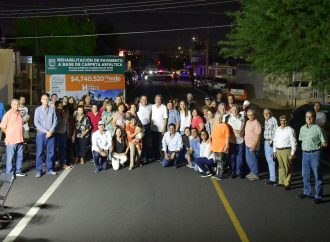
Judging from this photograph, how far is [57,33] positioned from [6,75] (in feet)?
91.8

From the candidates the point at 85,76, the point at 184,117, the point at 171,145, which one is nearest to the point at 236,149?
the point at 171,145

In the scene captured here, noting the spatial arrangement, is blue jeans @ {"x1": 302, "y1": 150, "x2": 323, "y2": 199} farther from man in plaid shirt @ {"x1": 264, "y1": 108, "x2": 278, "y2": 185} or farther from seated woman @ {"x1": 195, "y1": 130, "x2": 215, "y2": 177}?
seated woman @ {"x1": 195, "y1": 130, "x2": 215, "y2": 177}

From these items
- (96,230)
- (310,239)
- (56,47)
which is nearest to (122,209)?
(96,230)

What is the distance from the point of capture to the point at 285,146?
1167 cm

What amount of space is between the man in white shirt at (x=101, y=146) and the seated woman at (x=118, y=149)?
0.21 m

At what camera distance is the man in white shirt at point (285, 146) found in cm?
1157

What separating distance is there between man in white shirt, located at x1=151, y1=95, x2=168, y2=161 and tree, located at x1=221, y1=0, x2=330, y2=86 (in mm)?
3535

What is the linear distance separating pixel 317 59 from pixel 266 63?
1544 mm

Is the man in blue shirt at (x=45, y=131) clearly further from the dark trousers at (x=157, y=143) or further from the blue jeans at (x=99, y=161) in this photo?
the dark trousers at (x=157, y=143)

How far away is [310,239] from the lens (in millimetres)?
8211

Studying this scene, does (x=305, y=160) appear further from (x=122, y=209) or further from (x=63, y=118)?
(x=63, y=118)

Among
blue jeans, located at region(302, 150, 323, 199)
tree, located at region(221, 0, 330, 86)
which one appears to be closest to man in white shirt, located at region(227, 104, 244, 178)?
tree, located at region(221, 0, 330, 86)

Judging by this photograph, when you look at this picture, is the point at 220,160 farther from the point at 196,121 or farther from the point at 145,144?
the point at 145,144

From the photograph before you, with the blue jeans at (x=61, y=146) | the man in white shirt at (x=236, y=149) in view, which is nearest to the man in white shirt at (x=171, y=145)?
the man in white shirt at (x=236, y=149)
